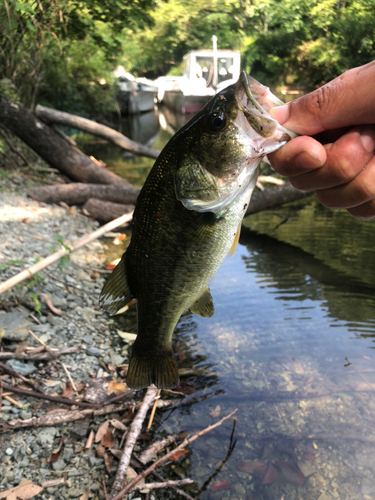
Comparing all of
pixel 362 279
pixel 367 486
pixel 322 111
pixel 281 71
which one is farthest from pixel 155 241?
pixel 281 71

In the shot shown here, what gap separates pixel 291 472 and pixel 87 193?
7457mm

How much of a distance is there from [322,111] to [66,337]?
3.96 meters

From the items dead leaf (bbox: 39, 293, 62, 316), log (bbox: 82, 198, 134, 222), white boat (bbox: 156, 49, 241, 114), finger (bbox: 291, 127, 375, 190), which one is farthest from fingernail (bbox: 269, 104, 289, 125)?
white boat (bbox: 156, 49, 241, 114)

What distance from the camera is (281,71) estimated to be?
109 ft

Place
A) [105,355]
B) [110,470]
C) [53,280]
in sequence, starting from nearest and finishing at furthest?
[110,470], [105,355], [53,280]

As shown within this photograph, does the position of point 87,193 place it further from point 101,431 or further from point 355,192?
Answer: point 355,192

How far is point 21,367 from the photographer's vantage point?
12.7 feet

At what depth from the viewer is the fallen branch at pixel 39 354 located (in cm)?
386

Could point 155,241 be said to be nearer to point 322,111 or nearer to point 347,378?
point 322,111

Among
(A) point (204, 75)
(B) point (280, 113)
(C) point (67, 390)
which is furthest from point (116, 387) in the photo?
(A) point (204, 75)

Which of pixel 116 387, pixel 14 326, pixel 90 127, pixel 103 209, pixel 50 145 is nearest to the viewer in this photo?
pixel 116 387

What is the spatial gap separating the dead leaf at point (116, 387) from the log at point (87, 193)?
18.4 ft

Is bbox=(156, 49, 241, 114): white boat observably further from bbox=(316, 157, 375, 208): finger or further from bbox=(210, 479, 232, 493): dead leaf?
bbox=(316, 157, 375, 208): finger

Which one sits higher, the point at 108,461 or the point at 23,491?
the point at 23,491
